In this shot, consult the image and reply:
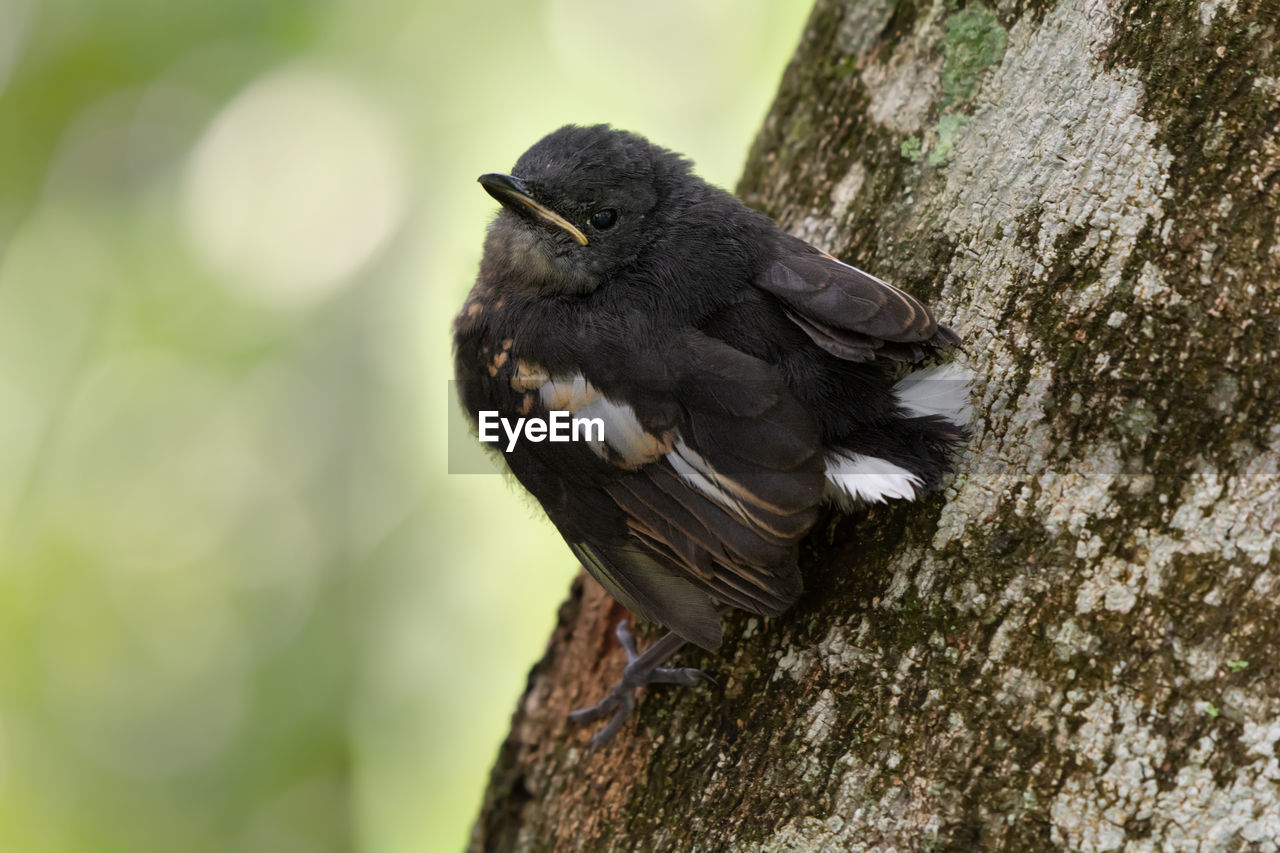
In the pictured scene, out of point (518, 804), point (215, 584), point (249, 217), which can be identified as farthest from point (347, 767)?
point (249, 217)

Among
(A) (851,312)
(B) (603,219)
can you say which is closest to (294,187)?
(B) (603,219)

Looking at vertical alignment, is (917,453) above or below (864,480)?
above

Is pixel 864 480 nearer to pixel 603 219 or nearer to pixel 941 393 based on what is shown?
pixel 941 393

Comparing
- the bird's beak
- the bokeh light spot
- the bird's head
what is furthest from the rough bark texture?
the bokeh light spot

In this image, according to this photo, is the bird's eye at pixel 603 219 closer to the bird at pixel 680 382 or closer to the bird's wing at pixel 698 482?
the bird at pixel 680 382

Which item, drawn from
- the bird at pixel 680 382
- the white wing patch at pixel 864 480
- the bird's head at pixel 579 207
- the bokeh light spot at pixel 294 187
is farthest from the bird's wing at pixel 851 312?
the bokeh light spot at pixel 294 187

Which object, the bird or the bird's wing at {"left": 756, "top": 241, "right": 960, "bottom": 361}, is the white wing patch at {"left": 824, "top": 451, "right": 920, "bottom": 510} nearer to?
the bird

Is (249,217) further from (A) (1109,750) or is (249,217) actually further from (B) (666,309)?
(A) (1109,750)
